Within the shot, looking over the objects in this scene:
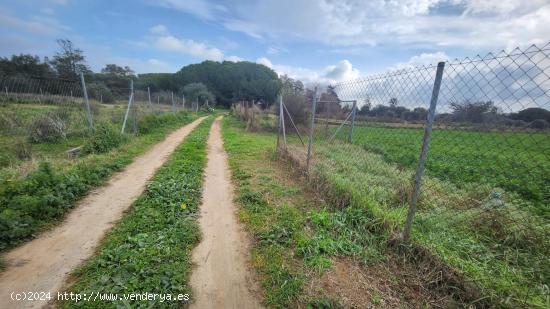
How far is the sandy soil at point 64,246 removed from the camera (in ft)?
8.58

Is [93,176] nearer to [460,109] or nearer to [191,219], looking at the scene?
[191,219]

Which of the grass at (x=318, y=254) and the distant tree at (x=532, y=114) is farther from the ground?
the distant tree at (x=532, y=114)

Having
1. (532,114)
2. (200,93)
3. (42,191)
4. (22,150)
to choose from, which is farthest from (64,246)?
(200,93)

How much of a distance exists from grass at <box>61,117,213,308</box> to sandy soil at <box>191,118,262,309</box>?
0.15 m

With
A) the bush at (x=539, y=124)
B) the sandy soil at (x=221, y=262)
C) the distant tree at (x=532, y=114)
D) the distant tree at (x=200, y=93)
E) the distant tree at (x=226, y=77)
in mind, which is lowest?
the sandy soil at (x=221, y=262)

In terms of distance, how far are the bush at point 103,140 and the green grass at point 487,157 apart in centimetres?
799

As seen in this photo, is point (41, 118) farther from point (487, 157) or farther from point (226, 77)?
point (226, 77)

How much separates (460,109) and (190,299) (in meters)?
3.61

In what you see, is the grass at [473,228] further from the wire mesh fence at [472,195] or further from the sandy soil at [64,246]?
the sandy soil at [64,246]

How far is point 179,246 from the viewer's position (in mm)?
3359

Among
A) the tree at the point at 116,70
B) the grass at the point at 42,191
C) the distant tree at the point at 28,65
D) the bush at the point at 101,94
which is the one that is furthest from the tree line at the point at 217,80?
the grass at the point at 42,191

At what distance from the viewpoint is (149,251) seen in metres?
3.13

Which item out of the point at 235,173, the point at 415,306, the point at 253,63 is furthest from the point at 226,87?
the point at 415,306

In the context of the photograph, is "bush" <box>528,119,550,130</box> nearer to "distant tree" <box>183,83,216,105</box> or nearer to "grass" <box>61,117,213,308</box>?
"grass" <box>61,117,213,308</box>
